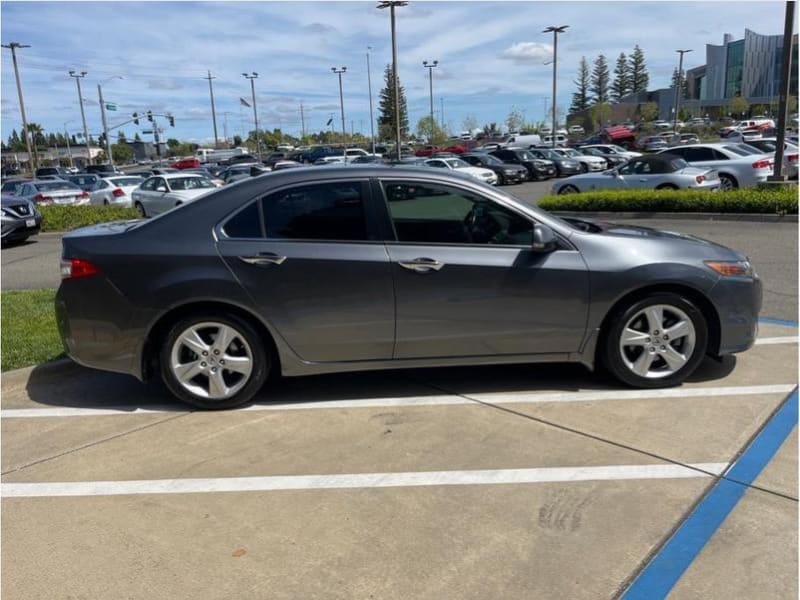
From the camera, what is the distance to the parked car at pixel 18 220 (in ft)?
46.6

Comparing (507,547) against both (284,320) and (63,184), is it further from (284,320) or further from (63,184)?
(63,184)

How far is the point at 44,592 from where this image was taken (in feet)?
8.97

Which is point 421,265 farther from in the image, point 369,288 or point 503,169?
point 503,169

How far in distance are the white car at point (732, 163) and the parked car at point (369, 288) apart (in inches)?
568

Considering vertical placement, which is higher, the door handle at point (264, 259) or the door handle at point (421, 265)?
the door handle at point (264, 259)

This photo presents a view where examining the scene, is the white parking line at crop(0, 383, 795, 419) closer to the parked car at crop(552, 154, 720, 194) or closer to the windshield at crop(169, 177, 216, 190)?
the parked car at crop(552, 154, 720, 194)

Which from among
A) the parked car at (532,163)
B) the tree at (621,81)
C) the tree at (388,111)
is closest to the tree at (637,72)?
the tree at (621,81)

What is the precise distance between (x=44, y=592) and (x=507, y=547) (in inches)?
76.7

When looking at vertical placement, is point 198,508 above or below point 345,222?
below

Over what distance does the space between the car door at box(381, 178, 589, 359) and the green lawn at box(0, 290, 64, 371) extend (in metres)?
3.11

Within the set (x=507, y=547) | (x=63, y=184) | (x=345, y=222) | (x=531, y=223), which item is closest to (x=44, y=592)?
(x=507, y=547)

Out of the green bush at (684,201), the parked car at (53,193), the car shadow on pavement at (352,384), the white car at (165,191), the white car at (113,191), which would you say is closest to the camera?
the car shadow on pavement at (352,384)

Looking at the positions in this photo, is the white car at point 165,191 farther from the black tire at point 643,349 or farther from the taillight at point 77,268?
the black tire at point 643,349

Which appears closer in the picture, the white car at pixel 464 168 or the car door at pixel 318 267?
the car door at pixel 318 267
